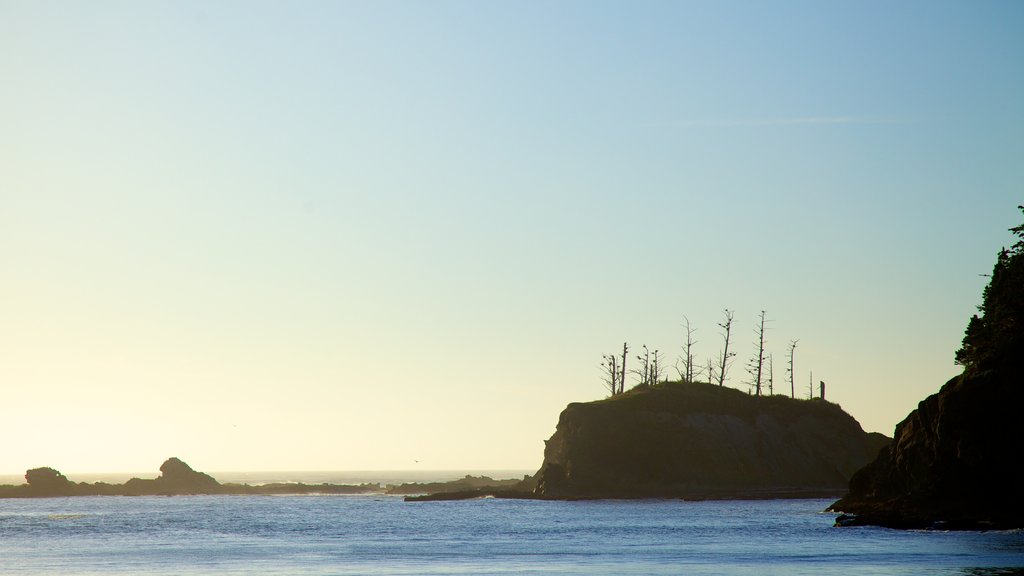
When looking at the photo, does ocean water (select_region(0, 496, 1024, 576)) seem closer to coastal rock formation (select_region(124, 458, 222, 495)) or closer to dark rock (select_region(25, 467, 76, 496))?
dark rock (select_region(25, 467, 76, 496))

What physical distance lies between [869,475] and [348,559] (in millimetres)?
41011

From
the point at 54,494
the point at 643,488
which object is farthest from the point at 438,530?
the point at 54,494

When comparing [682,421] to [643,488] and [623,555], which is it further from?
[623,555]

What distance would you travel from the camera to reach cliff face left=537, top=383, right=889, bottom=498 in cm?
12706

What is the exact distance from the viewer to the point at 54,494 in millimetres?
189250

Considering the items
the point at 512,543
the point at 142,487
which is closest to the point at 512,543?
Answer: the point at 512,543

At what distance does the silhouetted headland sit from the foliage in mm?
72

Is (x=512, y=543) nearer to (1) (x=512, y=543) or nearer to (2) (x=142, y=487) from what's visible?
(1) (x=512, y=543)

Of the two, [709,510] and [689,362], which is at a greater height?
[689,362]

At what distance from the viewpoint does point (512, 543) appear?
2849 inches

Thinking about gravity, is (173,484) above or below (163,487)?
above

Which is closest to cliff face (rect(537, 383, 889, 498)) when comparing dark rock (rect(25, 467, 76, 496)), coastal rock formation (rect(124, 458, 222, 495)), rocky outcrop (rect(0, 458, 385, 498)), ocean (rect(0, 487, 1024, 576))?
ocean (rect(0, 487, 1024, 576))

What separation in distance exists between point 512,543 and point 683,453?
58.9m

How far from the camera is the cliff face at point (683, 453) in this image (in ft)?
417
